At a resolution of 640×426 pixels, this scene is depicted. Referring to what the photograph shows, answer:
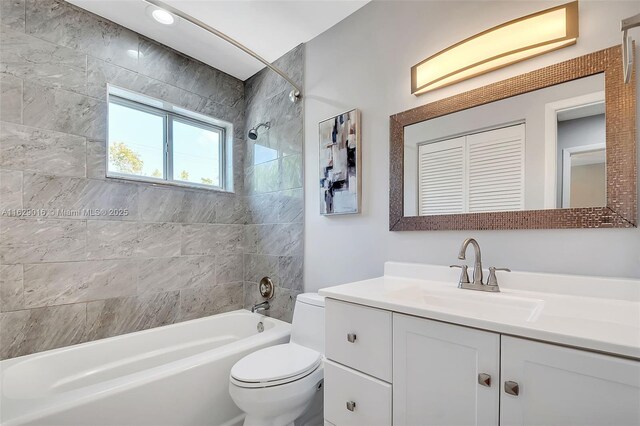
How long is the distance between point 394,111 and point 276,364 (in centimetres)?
154

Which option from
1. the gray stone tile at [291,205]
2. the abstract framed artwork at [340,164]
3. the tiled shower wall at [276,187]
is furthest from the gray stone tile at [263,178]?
the abstract framed artwork at [340,164]

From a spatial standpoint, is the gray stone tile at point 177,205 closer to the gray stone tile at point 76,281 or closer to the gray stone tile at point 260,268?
the gray stone tile at point 76,281

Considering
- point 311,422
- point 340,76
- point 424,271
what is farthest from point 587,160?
point 311,422

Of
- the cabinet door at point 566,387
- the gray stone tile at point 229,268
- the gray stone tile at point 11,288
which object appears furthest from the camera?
the gray stone tile at point 229,268

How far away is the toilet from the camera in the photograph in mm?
1330

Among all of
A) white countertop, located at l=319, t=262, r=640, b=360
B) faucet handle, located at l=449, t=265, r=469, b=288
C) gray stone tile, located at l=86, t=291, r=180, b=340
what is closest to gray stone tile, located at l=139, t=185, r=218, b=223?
gray stone tile, located at l=86, t=291, r=180, b=340

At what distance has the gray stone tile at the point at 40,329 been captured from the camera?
1609 millimetres

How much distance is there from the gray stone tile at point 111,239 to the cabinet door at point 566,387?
227 centimetres

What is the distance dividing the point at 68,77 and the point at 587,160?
9.23 ft

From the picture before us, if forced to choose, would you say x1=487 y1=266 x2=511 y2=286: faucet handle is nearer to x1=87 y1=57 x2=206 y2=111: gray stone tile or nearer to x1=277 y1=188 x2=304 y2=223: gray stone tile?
x1=277 y1=188 x2=304 y2=223: gray stone tile

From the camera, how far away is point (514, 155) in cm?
124

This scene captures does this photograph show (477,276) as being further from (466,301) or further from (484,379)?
(484,379)

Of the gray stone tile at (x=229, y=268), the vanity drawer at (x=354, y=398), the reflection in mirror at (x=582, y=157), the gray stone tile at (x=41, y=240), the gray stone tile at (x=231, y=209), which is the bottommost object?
the vanity drawer at (x=354, y=398)

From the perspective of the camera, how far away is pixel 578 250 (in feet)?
3.58
